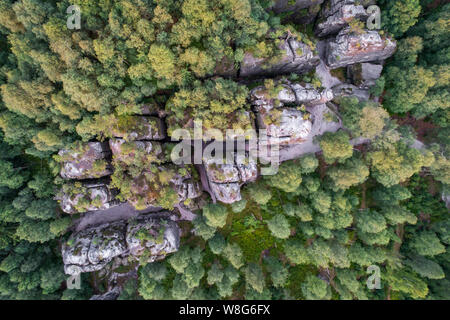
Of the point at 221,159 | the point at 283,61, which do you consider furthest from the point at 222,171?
the point at 283,61

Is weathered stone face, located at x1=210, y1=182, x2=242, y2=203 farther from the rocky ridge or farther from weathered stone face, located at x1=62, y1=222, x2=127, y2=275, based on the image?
weathered stone face, located at x1=62, y1=222, x2=127, y2=275

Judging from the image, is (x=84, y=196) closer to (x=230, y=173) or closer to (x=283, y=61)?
(x=230, y=173)

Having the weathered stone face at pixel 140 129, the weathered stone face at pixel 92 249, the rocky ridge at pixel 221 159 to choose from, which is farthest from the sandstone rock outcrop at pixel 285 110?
the weathered stone face at pixel 92 249

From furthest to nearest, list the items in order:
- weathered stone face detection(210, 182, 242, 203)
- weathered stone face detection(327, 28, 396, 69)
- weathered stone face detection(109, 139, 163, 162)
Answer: weathered stone face detection(210, 182, 242, 203) < weathered stone face detection(327, 28, 396, 69) < weathered stone face detection(109, 139, 163, 162)

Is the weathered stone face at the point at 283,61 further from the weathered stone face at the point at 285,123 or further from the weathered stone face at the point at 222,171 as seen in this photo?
the weathered stone face at the point at 222,171

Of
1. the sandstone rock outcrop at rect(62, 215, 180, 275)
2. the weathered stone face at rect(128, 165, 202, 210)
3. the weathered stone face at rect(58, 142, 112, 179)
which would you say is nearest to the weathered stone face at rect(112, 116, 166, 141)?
the weathered stone face at rect(58, 142, 112, 179)
